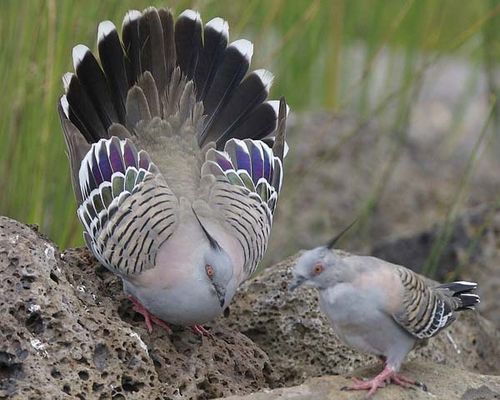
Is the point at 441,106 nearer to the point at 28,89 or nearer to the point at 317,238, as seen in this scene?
the point at 317,238

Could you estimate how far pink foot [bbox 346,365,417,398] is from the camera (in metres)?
3.51

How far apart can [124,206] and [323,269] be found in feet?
2.78

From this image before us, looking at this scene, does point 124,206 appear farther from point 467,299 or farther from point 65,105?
point 467,299

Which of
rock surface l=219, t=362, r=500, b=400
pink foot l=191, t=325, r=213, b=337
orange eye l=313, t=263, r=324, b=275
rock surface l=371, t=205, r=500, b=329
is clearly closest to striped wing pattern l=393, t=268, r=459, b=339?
rock surface l=219, t=362, r=500, b=400

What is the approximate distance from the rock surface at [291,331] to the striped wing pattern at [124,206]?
1.71 ft

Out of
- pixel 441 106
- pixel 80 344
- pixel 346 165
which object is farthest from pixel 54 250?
pixel 441 106

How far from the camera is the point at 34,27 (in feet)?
16.4

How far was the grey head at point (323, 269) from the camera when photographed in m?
3.58

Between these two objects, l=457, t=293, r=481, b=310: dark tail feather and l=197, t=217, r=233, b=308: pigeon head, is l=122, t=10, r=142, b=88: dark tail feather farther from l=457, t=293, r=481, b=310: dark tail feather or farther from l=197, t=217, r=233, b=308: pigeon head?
l=457, t=293, r=481, b=310: dark tail feather

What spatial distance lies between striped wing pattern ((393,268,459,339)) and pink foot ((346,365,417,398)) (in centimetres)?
16

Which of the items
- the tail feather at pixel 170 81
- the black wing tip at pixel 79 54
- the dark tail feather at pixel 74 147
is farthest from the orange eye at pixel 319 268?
the black wing tip at pixel 79 54

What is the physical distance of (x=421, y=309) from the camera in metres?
3.73

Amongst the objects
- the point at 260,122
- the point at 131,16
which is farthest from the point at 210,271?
the point at 131,16

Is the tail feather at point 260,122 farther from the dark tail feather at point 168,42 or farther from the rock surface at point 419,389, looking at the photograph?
the rock surface at point 419,389
